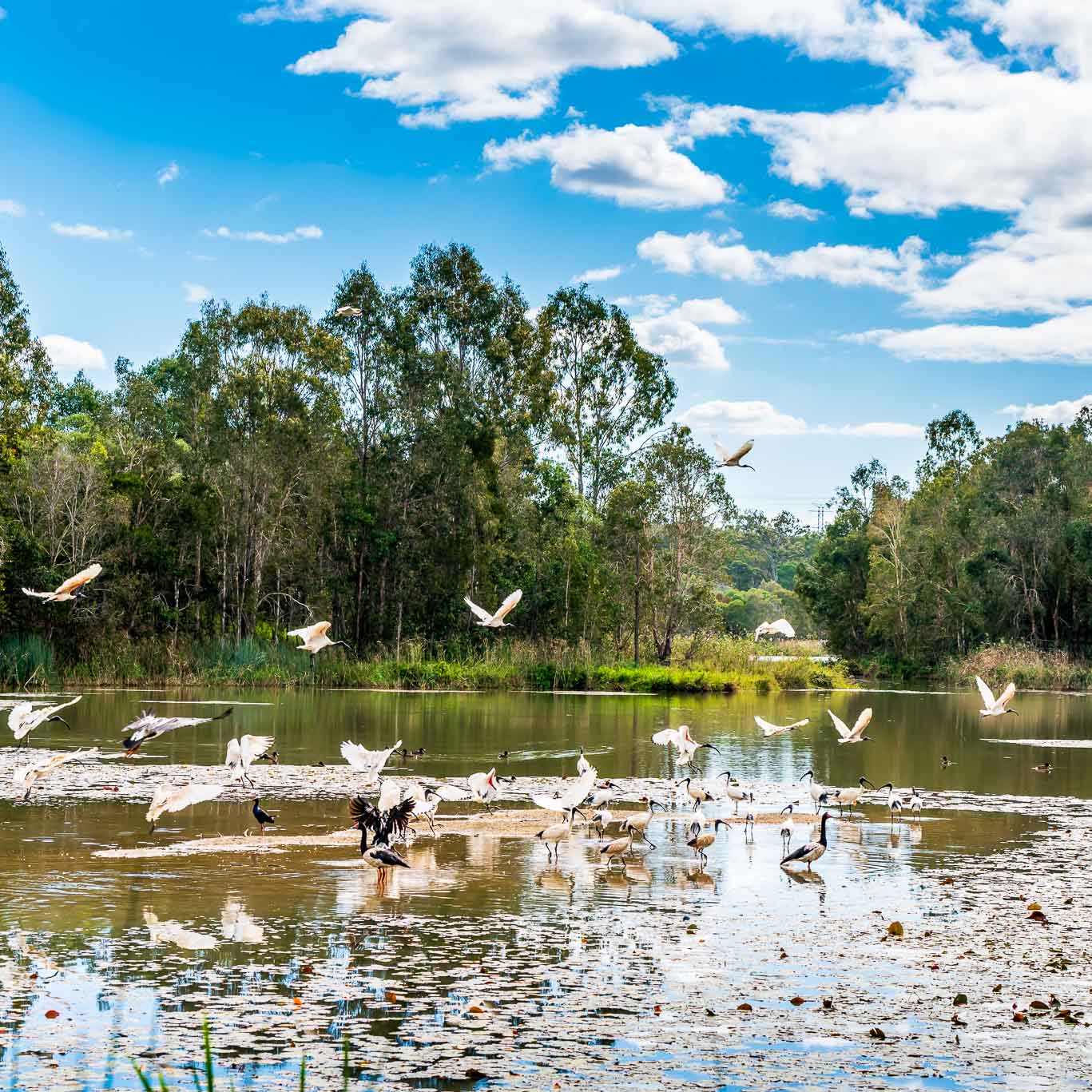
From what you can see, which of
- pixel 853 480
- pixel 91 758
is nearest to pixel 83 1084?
pixel 91 758

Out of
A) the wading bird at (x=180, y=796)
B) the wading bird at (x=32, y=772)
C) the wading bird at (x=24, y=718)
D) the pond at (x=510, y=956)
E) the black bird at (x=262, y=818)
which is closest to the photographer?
the pond at (x=510, y=956)

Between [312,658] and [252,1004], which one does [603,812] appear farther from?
[312,658]

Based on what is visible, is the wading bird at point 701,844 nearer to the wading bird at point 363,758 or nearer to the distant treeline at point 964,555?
the wading bird at point 363,758

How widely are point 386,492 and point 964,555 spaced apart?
101ft

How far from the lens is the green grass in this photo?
3847cm

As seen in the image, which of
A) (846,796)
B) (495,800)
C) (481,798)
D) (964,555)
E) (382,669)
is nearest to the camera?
(481,798)

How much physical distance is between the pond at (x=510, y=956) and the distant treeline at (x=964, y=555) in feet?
149

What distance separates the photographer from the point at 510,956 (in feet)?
27.2

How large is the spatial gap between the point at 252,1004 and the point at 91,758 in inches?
513

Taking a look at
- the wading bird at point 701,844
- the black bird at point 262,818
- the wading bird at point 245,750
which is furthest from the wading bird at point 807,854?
the wading bird at point 245,750

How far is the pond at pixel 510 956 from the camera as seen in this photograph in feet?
20.7

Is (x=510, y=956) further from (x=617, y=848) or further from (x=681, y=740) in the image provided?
(x=681, y=740)

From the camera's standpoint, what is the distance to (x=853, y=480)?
78.2m

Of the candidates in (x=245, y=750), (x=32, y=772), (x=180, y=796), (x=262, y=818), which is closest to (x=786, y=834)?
(x=262, y=818)
